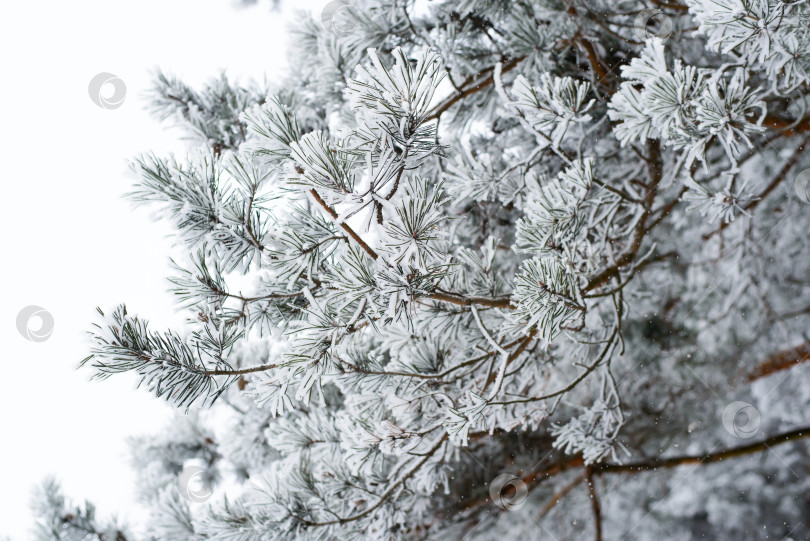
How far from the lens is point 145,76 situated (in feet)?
2.82

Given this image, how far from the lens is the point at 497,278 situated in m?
0.68

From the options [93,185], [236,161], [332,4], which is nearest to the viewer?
[236,161]

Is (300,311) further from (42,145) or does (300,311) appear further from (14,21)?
(14,21)

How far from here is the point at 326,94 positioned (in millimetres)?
938

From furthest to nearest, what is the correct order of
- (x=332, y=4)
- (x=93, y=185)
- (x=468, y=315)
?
(x=93, y=185)
(x=332, y=4)
(x=468, y=315)

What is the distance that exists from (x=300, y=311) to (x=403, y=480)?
324mm

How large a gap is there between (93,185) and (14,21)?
0.53 m

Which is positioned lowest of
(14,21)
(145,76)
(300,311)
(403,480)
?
(403,480)

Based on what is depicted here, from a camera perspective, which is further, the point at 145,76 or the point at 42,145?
the point at 42,145

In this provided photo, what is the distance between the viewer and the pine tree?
0.44 meters

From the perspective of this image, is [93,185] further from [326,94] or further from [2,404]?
[326,94]

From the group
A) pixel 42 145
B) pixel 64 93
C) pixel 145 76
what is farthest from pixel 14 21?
pixel 145 76

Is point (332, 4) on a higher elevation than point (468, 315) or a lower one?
higher

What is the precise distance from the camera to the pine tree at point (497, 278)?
435 millimetres
